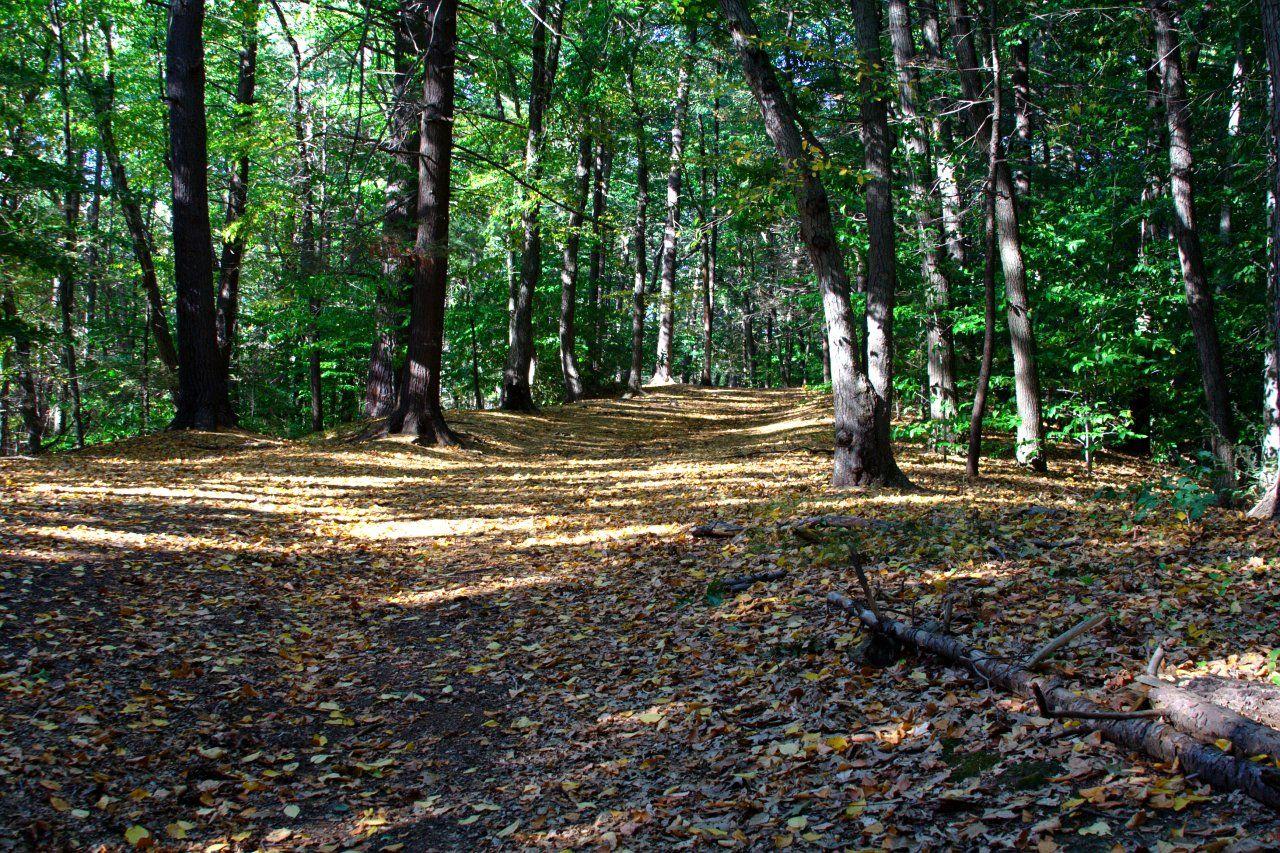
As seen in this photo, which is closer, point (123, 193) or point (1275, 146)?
point (1275, 146)

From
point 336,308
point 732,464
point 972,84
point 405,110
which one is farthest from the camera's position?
point 336,308

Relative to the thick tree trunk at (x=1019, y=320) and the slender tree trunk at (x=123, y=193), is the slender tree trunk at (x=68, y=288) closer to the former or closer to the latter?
the slender tree trunk at (x=123, y=193)

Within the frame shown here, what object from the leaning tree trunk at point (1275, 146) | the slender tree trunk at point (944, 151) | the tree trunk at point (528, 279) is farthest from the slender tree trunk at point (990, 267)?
the tree trunk at point (528, 279)

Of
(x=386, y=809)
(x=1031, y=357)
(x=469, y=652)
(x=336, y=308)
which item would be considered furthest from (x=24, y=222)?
(x=1031, y=357)

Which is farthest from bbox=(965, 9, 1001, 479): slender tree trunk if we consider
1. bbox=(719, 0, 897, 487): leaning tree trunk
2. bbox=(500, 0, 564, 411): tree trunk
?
bbox=(500, 0, 564, 411): tree trunk

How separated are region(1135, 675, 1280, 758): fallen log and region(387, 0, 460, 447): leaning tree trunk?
1157cm

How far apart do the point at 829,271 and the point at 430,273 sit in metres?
7.38

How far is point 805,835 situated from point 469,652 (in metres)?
3.06

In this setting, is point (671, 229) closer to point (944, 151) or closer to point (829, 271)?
point (944, 151)

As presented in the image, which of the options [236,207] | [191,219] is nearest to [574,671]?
[191,219]

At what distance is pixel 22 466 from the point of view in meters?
9.41

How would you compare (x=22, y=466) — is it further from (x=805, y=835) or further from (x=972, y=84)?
(x=972, y=84)

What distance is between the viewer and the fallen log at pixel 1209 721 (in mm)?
2988

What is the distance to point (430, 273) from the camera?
1347 cm
